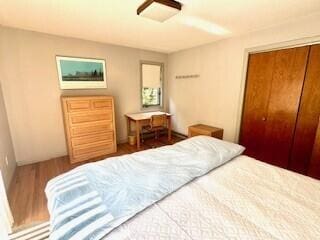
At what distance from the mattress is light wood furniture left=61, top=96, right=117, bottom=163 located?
2308mm

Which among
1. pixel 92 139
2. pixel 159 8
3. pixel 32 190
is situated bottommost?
pixel 32 190

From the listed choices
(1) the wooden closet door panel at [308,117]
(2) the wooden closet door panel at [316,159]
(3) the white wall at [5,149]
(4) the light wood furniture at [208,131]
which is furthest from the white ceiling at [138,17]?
(4) the light wood furniture at [208,131]

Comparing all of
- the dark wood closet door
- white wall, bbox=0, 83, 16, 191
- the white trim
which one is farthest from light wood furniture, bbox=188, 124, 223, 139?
white wall, bbox=0, 83, 16, 191

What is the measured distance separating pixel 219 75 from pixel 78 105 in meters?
2.75

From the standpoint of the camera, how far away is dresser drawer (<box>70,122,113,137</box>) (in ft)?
9.21

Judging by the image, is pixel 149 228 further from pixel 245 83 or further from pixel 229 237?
pixel 245 83

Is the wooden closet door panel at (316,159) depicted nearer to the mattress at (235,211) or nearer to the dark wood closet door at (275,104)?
the dark wood closet door at (275,104)

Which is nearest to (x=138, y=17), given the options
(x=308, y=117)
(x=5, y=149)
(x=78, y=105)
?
(x=78, y=105)

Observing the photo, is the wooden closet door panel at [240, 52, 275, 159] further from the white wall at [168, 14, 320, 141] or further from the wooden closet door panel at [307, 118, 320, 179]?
the wooden closet door panel at [307, 118, 320, 179]

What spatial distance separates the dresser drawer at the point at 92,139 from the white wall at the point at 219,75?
77.4 inches

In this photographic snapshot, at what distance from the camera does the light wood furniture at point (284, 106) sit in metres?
2.15

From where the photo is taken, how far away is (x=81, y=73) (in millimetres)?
3100

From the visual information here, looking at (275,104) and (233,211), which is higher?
(275,104)

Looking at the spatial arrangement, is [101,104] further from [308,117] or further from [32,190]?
[308,117]
